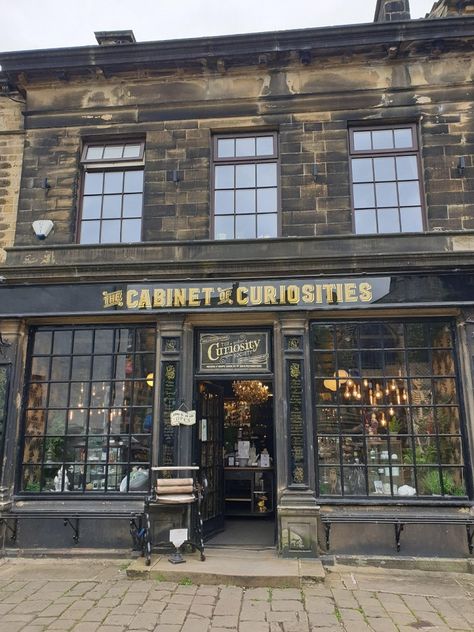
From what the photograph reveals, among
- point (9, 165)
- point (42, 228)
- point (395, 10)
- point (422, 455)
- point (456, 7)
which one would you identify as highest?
point (395, 10)

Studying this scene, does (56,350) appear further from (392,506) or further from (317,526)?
(392,506)

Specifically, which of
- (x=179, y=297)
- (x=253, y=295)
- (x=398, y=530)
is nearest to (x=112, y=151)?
(x=179, y=297)

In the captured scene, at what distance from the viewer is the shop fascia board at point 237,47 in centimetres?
802

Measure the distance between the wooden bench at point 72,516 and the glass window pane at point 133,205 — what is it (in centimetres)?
476

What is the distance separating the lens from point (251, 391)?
11047 mm

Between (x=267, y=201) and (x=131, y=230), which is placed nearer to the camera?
(x=267, y=201)

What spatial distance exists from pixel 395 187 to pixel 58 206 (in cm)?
560

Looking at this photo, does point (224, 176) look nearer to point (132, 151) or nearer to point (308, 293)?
point (132, 151)

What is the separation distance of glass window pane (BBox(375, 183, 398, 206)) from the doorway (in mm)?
3531

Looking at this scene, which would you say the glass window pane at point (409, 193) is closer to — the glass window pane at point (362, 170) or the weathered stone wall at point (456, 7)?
the glass window pane at point (362, 170)

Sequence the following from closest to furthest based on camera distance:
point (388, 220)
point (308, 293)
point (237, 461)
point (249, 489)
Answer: point (308, 293)
point (388, 220)
point (249, 489)
point (237, 461)

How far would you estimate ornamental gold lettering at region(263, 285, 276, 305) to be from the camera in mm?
7590

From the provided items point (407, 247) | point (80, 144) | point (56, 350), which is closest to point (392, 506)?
point (407, 247)

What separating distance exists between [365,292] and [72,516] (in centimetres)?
545
